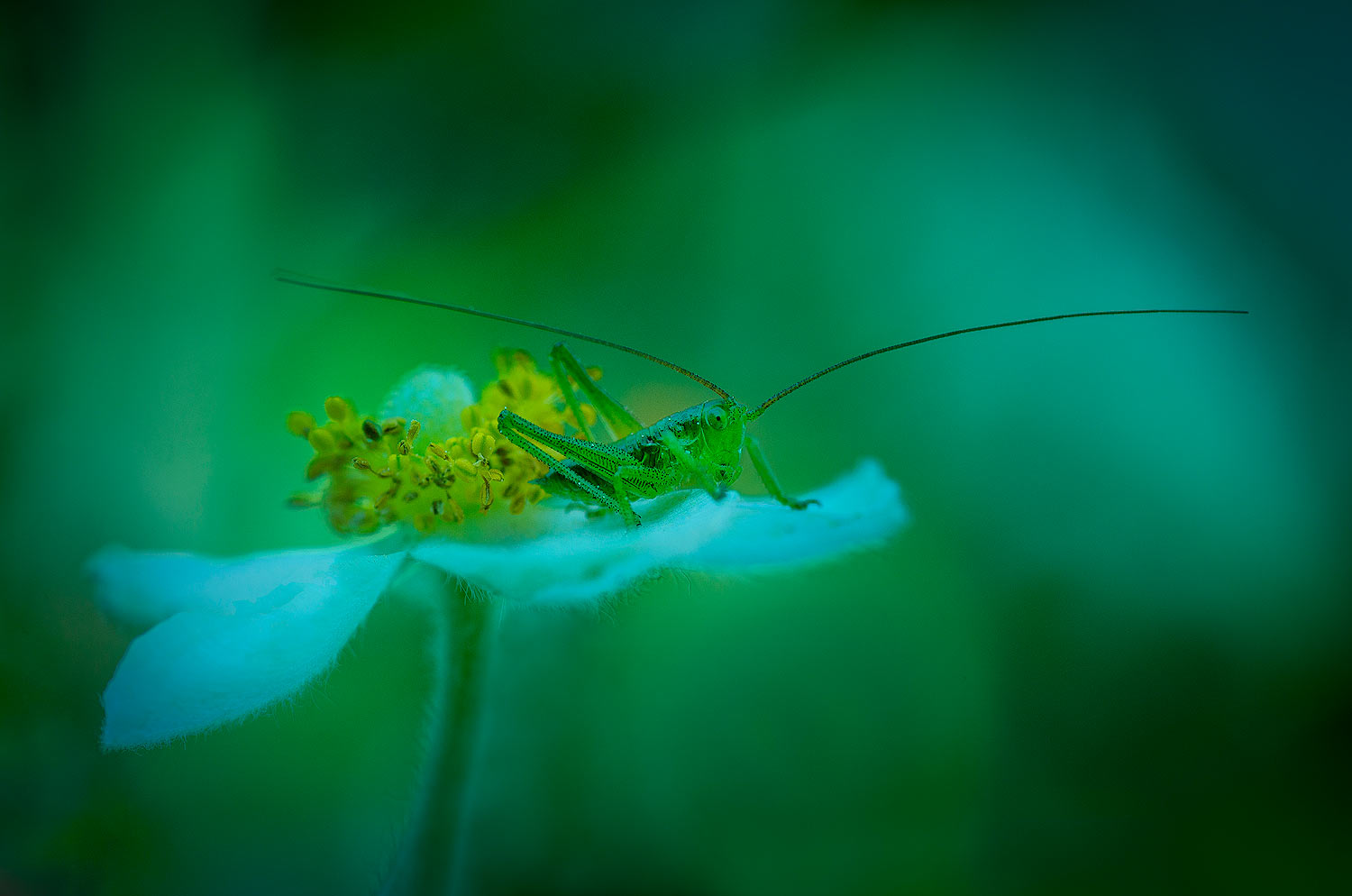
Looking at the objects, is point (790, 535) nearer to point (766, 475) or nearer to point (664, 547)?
point (664, 547)

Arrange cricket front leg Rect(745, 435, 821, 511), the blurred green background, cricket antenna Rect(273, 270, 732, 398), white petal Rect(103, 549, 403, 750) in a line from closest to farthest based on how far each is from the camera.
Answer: white petal Rect(103, 549, 403, 750), cricket antenna Rect(273, 270, 732, 398), cricket front leg Rect(745, 435, 821, 511), the blurred green background

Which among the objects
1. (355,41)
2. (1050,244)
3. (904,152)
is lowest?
(1050,244)

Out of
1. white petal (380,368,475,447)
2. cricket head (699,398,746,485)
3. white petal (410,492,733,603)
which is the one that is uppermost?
cricket head (699,398,746,485)

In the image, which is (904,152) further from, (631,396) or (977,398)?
(631,396)

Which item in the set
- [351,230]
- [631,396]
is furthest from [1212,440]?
[351,230]

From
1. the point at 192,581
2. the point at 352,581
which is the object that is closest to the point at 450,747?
the point at 352,581

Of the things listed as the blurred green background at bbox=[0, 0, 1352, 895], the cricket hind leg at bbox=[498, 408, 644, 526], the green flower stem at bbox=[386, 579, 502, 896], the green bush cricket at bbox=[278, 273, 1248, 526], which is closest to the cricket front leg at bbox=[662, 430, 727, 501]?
the green bush cricket at bbox=[278, 273, 1248, 526]

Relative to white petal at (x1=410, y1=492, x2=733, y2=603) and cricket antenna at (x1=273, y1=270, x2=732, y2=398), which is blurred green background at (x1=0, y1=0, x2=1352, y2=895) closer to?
cricket antenna at (x1=273, y1=270, x2=732, y2=398)
